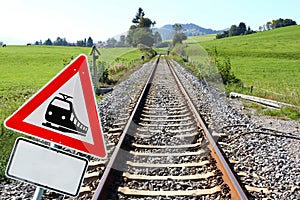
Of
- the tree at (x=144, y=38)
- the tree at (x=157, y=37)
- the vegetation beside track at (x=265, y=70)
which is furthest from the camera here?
the tree at (x=157, y=37)

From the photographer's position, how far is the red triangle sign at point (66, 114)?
186cm

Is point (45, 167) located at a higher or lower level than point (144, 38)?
lower

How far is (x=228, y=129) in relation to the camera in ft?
23.3

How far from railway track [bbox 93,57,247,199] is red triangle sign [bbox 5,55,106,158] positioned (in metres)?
1.86

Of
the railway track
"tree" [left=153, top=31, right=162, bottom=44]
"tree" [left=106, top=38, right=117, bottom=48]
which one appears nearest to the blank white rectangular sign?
the railway track

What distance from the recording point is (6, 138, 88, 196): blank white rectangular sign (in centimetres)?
171

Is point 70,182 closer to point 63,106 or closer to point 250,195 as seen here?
point 63,106

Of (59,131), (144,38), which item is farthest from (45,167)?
(144,38)

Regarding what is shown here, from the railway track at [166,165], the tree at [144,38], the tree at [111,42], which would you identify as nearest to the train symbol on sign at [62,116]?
the railway track at [166,165]

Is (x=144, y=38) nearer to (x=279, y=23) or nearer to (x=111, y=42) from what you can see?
(x=111, y=42)

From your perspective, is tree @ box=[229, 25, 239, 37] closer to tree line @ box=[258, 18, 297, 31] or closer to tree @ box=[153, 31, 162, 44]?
tree line @ box=[258, 18, 297, 31]

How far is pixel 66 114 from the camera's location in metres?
1.89

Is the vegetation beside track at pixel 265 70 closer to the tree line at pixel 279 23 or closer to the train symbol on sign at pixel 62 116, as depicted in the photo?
the train symbol on sign at pixel 62 116

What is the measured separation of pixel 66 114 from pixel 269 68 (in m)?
37.5
